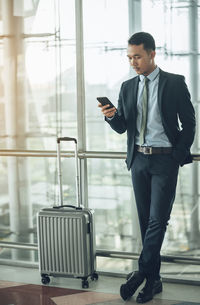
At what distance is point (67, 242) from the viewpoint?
2990 millimetres

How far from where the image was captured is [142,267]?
270 centimetres

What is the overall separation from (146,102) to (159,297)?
1115 mm

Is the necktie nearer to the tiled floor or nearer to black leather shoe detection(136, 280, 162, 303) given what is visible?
black leather shoe detection(136, 280, 162, 303)

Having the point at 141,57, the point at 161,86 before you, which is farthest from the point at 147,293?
the point at 141,57

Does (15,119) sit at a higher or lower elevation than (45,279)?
higher

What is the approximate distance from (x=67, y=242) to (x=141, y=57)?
1.19 m

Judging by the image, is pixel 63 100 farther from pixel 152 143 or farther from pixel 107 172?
pixel 107 172

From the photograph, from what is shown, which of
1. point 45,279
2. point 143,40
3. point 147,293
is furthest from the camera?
point 45,279

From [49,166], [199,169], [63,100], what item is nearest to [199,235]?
[199,169]

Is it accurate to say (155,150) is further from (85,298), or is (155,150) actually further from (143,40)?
(85,298)

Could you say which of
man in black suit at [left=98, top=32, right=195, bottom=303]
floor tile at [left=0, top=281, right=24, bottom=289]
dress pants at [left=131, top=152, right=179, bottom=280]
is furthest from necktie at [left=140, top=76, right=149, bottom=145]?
floor tile at [left=0, top=281, right=24, bottom=289]

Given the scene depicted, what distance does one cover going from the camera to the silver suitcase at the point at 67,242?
9.71 ft

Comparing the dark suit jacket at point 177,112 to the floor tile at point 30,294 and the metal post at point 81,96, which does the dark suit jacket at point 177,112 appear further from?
the floor tile at point 30,294

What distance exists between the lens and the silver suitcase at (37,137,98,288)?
2.96 meters
